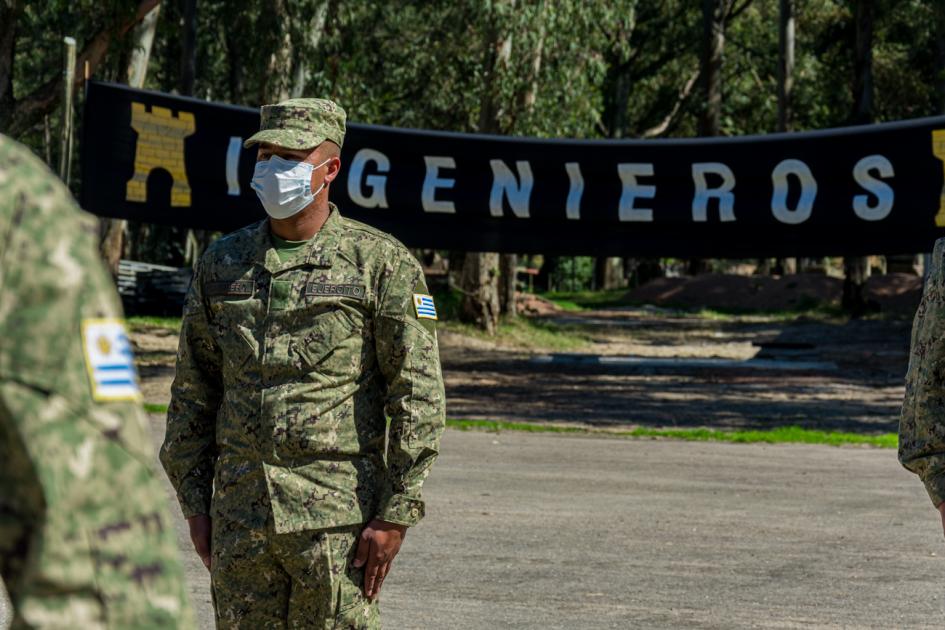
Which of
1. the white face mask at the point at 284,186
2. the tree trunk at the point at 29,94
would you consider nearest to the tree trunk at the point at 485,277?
the tree trunk at the point at 29,94

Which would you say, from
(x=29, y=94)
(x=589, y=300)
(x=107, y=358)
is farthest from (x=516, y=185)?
(x=589, y=300)

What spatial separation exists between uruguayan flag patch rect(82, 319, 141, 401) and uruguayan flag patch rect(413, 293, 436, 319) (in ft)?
8.68

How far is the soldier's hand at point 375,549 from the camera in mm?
4070

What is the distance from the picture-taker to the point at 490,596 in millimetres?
7500

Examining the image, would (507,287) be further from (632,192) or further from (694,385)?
(632,192)

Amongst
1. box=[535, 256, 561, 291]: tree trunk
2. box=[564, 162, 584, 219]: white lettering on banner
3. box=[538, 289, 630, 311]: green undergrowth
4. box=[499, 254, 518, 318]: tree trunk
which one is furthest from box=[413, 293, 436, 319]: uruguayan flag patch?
box=[535, 256, 561, 291]: tree trunk

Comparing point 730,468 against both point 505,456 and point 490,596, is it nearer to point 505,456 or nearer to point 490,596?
point 505,456

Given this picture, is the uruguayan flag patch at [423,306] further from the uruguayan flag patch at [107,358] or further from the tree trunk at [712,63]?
the tree trunk at [712,63]

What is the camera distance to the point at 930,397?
4.03 meters

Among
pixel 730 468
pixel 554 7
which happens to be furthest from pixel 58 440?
pixel 554 7

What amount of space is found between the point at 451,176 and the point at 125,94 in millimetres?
3766

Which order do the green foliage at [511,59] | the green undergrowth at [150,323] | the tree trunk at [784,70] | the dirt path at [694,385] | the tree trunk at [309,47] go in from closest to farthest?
1. the dirt path at [694,385]
2. the green foliage at [511,59]
3. the tree trunk at [309,47]
4. the green undergrowth at [150,323]
5. the tree trunk at [784,70]

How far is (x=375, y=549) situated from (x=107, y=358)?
260cm

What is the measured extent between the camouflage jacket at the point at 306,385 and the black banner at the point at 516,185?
11.5 meters
